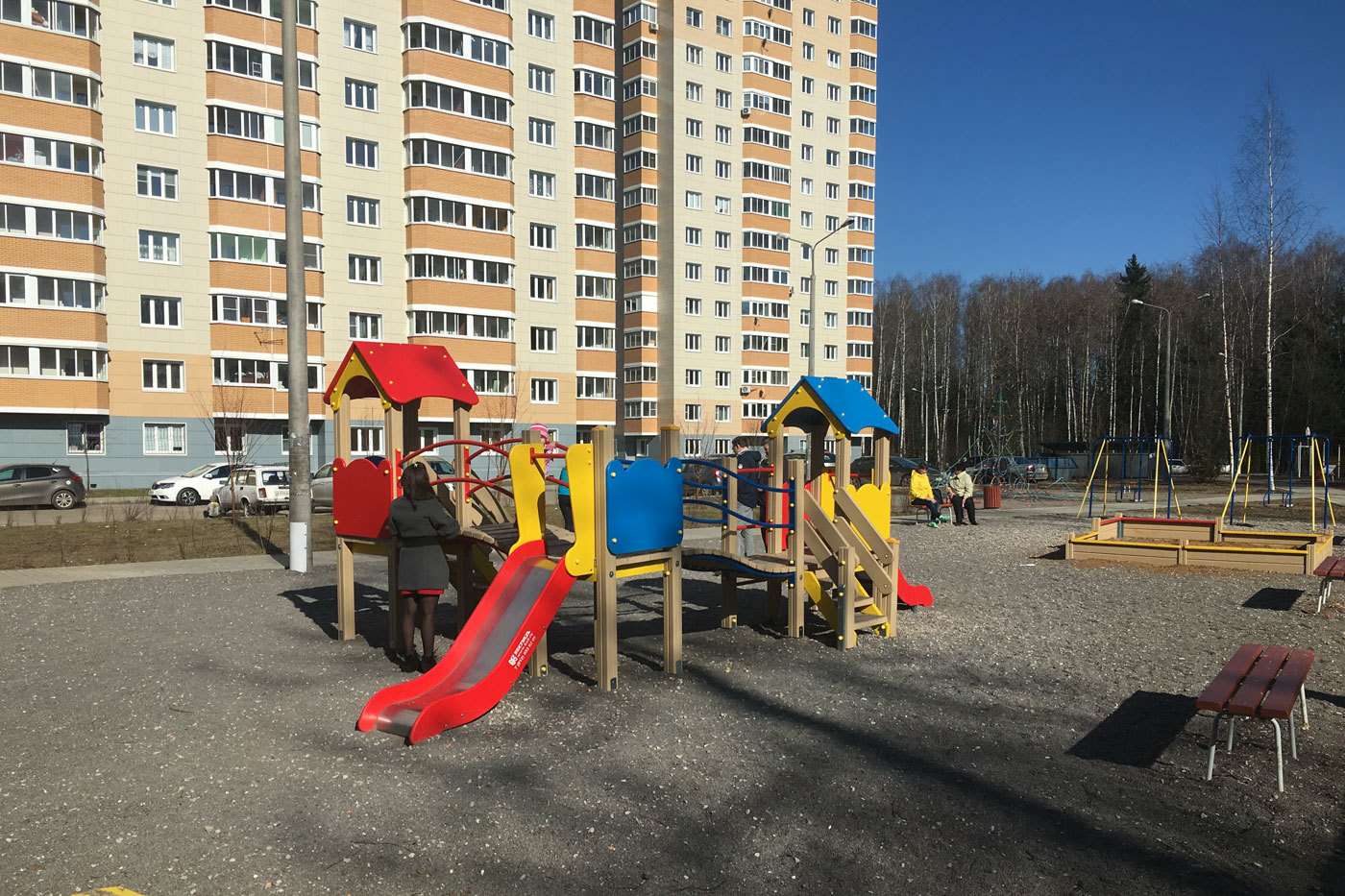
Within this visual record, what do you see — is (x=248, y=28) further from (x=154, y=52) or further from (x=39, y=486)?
(x=39, y=486)

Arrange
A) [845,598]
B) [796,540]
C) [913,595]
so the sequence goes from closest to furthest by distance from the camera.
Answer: [845,598], [796,540], [913,595]

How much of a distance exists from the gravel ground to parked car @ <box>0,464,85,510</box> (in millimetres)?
22261

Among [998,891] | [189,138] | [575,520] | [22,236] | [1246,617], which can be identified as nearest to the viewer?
[998,891]

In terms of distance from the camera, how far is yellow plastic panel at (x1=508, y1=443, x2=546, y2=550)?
7590 millimetres

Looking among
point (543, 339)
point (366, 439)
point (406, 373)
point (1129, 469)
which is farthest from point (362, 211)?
point (1129, 469)

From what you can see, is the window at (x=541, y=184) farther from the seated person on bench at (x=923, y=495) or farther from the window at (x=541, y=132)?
the seated person on bench at (x=923, y=495)

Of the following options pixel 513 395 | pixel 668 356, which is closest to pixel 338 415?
pixel 513 395

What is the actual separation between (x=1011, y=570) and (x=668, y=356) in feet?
145

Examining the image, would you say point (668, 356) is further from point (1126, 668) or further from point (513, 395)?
point (1126, 668)

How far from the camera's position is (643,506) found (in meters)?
7.81

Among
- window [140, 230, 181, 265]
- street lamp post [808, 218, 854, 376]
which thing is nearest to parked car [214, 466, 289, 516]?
window [140, 230, 181, 265]

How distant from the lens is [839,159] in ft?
211

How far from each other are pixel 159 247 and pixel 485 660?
3807 cm

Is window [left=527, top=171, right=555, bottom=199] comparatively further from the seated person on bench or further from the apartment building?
the seated person on bench
